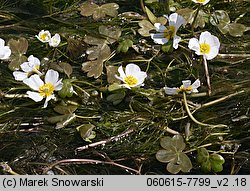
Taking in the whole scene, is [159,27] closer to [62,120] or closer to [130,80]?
[130,80]

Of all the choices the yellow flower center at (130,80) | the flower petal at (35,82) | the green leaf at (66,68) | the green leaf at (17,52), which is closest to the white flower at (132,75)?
the yellow flower center at (130,80)

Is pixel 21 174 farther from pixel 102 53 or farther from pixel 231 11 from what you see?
pixel 231 11

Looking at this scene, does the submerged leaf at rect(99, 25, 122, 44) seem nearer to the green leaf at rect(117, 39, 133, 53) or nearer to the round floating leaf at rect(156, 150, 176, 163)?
the green leaf at rect(117, 39, 133, 53)

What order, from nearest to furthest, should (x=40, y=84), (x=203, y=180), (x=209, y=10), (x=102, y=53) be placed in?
1. (x=203, y=180)
2. (x=40, y=84)
3. (x=102, y=53)
4. (x=209, y=10)

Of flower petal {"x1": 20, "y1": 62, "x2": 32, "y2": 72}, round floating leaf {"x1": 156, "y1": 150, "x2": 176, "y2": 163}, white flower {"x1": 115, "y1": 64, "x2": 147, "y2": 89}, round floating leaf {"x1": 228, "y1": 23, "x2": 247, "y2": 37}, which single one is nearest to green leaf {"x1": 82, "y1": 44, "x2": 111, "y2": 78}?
white flower {"x1": 115, "y1": 64, "x2": 147, "y2": 89}

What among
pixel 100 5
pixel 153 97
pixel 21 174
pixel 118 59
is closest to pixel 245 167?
pixel 153 97

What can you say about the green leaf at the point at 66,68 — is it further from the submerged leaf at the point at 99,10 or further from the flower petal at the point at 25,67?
the submerged leaf at the point at 99,10
